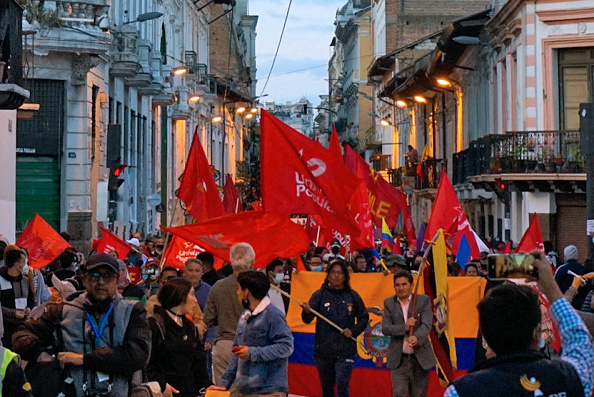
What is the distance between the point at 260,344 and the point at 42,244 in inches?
370

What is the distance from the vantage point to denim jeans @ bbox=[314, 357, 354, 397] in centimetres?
1234

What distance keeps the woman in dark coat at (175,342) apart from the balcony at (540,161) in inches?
770

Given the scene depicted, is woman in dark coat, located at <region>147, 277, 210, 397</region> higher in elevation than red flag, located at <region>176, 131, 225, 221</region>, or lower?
lower

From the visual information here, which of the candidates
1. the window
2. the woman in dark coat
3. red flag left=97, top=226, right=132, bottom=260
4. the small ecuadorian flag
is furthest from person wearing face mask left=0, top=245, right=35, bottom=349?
the window

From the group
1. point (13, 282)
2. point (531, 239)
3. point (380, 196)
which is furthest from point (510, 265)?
point (380, 196)

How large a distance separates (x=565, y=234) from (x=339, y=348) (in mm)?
17220

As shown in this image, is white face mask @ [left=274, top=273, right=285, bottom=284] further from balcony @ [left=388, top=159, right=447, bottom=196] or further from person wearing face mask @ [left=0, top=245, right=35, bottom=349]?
balcony @ [left=388, top=159, right=447, bottom=196]

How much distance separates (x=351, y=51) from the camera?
9225cm

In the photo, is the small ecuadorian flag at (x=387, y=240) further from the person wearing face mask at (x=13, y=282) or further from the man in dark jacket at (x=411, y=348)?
the person wearing face mask at (x=13, y=282)

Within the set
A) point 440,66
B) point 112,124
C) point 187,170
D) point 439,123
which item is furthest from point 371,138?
point 187,170

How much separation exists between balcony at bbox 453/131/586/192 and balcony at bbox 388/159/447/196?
42.4ft

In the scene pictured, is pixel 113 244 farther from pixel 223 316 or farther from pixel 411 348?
pixel 223 316

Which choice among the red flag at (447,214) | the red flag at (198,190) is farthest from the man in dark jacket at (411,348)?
the red flag at (198,190)

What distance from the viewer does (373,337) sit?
563 inches
